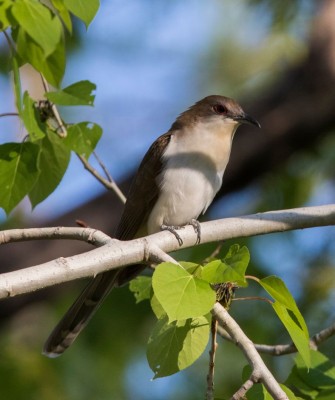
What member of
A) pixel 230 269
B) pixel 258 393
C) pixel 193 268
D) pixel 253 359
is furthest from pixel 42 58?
pixel 258 393

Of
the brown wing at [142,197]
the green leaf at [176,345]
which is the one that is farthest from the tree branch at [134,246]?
the brown wing at [142,197]

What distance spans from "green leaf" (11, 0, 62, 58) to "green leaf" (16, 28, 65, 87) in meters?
0.25

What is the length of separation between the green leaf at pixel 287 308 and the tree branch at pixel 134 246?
0.57m

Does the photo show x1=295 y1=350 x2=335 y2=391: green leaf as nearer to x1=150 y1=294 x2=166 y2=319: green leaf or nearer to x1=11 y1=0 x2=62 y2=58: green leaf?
x1=150 y1=294 x2=166 y2=319: green leaf

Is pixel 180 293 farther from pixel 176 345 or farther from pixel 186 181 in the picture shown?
pixel 186 181

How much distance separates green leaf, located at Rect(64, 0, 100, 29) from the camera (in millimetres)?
3451

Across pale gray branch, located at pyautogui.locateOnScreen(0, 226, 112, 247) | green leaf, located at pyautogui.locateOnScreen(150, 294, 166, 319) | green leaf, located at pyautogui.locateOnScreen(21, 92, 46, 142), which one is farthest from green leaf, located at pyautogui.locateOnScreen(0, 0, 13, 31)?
green leaf, located at pyautogui.locateOnScreen(150, 294, 166, 319)

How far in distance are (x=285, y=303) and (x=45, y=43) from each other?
1.33 m

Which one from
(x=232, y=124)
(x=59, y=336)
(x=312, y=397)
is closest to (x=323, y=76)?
(x=232, y=124)

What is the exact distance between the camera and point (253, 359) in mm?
3301

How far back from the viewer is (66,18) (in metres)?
3.71

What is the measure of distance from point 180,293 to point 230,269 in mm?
225

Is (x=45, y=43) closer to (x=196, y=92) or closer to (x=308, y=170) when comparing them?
(x=308, y=170)

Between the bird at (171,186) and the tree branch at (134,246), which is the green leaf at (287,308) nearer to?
the tree branch at (134,246)
